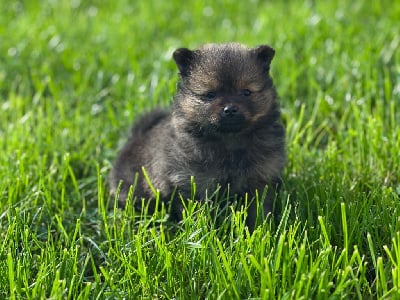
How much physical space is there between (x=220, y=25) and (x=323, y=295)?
5.62 meters

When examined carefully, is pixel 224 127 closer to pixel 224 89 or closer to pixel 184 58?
pixel 224 89

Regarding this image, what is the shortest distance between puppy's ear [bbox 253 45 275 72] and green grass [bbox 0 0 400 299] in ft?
2.89

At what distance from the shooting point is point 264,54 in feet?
15.6


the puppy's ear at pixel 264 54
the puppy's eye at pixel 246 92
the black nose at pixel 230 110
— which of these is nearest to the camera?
the black nose at pixel 230 110

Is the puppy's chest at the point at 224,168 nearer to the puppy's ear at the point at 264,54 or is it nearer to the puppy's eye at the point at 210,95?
the puppy's eye at the point at 210,95

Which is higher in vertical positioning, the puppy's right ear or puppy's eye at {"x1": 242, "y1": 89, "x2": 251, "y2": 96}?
the puppy's right ear

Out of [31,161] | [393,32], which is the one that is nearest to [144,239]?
[31,161]

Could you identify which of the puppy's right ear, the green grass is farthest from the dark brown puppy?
the green grass

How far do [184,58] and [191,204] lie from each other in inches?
43.5

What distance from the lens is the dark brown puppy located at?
4.57 metres

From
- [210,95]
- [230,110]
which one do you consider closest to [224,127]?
[230,110]

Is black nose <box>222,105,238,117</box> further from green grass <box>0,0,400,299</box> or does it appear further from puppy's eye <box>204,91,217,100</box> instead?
green grass <box>0,0,400,299</box>

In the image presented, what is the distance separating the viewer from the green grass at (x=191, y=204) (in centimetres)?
386

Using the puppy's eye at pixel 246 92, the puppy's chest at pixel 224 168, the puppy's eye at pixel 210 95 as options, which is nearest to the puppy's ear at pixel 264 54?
the puppy's eye at pixel 246 92
